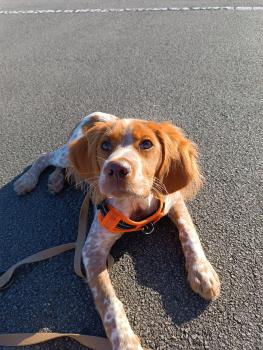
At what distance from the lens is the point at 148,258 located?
9.61ft

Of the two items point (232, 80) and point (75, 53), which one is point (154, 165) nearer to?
point (232, 80)

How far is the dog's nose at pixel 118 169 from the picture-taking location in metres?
2.33

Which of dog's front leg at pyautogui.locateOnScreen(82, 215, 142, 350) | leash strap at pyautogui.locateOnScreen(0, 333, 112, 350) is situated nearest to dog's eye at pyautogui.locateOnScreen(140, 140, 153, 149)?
dog's front leg at pyautogui.locateOnScreen(82, 215, 142, 350)

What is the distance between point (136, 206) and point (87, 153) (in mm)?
587

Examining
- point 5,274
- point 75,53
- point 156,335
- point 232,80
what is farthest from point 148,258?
point 75,53

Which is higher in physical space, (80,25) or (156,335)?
(80,25)

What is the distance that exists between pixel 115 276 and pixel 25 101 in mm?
3349

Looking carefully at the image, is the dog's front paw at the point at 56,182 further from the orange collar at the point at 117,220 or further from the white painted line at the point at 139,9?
the white painted line at the point at 139,9

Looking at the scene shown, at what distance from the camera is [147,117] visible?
454 centimetres

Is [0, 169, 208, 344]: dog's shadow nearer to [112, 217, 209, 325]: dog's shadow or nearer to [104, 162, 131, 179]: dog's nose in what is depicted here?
[112, 217, 209, 325]: dog's shadow

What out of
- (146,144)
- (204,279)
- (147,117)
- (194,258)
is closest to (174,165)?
A: (146,144)

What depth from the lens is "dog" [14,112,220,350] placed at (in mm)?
2402

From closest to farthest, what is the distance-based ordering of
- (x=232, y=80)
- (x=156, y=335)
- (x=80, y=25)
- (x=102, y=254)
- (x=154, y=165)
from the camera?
(x=156, y=335) < (x=154, y=165) < (x=102, y=254) < (x=232, y=80) < (x=80, y=25)

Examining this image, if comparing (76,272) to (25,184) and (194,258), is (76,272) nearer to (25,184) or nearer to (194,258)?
(194,258)
